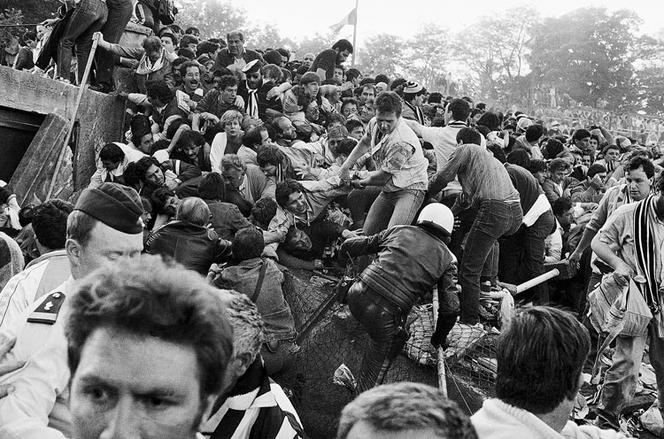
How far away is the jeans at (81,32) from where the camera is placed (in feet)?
A: 31.1

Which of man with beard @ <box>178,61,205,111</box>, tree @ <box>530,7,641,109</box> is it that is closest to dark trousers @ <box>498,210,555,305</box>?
man with beard @ <box>178,61,205,111</box>

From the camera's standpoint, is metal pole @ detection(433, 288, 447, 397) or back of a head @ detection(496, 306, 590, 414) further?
metal pole @ detection(433, 288, 447, 397)

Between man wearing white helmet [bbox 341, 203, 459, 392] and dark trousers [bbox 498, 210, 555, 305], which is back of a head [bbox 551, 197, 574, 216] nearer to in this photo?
dark trousers [bbox 498, 210, 555, 305]

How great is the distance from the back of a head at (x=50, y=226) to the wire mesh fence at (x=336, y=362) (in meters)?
2.34

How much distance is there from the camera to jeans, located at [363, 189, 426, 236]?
660 cm

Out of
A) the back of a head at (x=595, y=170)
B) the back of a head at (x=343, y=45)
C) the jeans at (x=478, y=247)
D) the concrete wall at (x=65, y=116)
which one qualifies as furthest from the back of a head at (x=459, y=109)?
the back of a head at (x=343, y=45)

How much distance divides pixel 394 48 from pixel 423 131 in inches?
2293

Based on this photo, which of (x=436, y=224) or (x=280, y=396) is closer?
(x=280, y=396)

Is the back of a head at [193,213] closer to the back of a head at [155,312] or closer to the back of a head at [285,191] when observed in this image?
the back of a head at [285,191]

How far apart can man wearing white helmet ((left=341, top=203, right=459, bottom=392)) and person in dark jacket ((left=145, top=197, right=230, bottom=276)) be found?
1.08 m

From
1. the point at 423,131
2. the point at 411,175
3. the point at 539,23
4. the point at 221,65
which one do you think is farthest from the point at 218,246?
the point at 539,23

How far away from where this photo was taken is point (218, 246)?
5.21 metres

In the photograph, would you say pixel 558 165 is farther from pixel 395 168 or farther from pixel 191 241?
pixel 191 241

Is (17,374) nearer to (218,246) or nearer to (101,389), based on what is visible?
(101,389)
